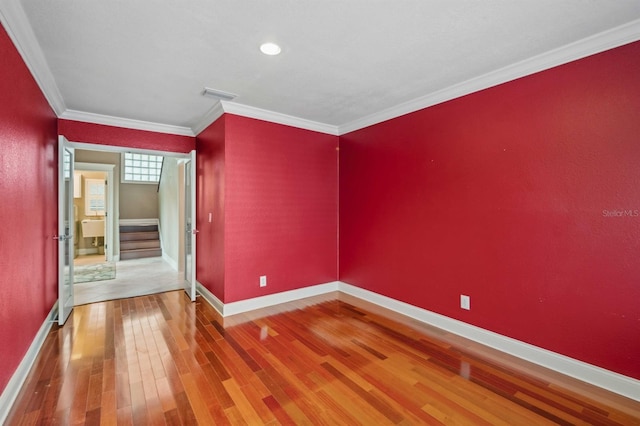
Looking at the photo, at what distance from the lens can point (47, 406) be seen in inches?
75.3

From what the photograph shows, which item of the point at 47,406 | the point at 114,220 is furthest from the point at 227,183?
the point at 114,220

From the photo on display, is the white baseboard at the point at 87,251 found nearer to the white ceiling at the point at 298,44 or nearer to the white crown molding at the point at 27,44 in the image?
the white ceiling at the point at 298,44

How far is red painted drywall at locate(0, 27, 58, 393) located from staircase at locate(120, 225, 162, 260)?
4.49 m

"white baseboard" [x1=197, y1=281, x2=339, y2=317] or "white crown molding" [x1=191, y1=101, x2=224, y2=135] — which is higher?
"white crown molding" [x1=191, y1=101, x2=224, y2=135]

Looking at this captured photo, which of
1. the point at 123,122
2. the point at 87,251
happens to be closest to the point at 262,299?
the point at 123,122

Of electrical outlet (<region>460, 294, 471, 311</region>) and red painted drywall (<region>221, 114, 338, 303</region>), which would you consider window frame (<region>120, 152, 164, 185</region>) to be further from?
electrical outlet (<region>460, 294, 471, 311</region>)

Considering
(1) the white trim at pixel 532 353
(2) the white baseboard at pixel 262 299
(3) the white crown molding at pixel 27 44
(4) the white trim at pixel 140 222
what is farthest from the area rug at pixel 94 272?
(1) the white trim at pixel 532 353

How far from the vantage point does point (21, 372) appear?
216 centimetres

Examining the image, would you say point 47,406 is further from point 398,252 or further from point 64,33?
point 398,252

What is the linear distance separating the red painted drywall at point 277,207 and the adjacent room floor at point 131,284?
107 cm

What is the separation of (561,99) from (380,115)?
6.26 ft

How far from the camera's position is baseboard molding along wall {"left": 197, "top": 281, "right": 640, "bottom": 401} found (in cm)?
210

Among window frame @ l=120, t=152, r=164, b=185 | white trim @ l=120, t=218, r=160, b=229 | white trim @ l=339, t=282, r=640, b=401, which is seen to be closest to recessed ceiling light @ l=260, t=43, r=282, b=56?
white trim @ l=339, t=282, r=640, b=401

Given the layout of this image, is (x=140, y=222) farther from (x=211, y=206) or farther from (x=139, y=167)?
(x=211, y=206)
